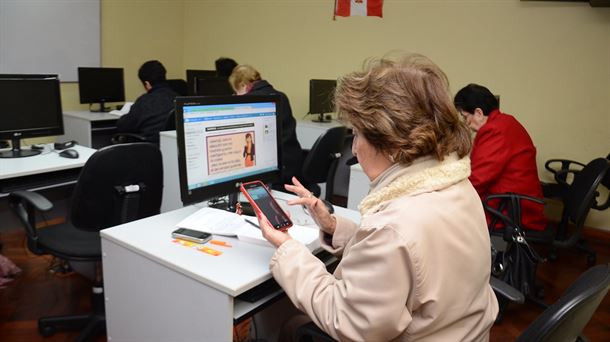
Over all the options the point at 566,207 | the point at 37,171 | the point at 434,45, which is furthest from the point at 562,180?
the point at 37,171

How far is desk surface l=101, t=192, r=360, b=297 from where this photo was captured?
1208 mm

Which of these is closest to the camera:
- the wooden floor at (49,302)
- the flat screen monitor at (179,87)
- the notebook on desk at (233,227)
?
the notebook on desk at (233,227)

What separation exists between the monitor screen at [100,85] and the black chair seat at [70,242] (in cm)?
271

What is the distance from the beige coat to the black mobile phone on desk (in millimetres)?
445

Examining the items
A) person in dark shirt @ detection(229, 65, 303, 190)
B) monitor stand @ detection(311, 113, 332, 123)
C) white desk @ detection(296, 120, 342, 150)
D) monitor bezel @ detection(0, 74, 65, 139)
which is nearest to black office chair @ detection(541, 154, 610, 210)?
white desk @ detection(296, 120, 342, 150)

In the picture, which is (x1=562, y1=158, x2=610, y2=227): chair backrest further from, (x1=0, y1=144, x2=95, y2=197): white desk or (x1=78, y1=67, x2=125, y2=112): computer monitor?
(x1=78, y1=67, x2=125, y2=112): computer monitor

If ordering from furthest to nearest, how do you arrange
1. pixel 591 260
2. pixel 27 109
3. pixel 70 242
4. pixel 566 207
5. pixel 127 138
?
pixel 127 138, pixel 591 260, pixel 566 207, pixel 27 109, pixel 70 242

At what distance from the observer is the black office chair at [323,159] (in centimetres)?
298

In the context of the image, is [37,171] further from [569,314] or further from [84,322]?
[569,314]

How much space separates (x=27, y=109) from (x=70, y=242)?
1.02 metres

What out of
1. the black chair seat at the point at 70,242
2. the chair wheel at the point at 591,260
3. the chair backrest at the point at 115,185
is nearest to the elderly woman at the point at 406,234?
the chair backrest at the point at 115,185

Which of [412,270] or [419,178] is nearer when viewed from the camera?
[412,270]

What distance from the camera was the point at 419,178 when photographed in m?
0.99

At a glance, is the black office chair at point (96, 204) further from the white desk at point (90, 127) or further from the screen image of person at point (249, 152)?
the white desk at point (90, 127)
